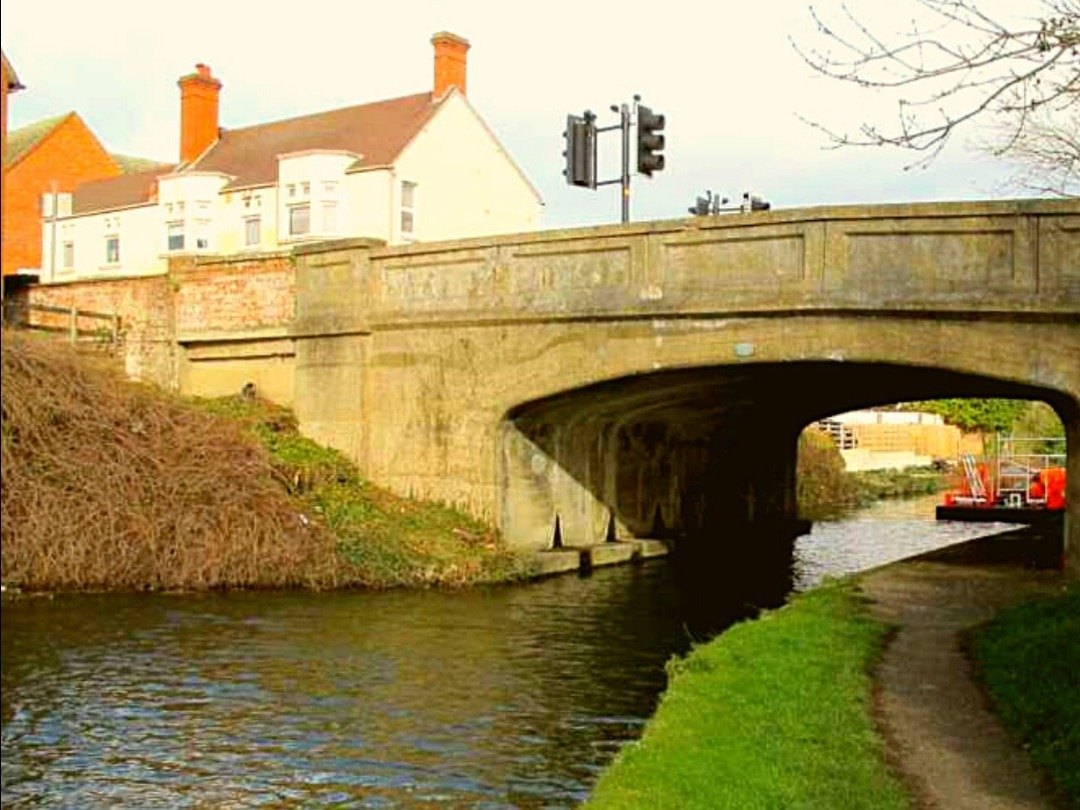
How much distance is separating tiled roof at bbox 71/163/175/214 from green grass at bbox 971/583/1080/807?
119ft

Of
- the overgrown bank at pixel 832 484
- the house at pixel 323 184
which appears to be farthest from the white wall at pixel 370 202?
the overgrown bank at pixel 832 484

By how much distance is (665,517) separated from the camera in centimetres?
2597

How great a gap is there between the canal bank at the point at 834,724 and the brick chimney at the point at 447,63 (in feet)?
89.5

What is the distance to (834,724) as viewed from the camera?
8414 millimetres

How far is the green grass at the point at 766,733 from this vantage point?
7.02 m

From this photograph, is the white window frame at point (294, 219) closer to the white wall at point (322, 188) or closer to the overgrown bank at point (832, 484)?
the white wall at point (322, 188)

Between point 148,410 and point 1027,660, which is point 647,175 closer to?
point 148,410

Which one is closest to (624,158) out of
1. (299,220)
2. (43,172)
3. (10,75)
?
(10,75)

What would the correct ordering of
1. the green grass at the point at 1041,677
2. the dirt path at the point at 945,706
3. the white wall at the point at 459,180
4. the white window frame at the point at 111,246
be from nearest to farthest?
the dirt path at the point at 945,706, the green grass at the point at 1041,677, the white wall at the point at 459,180, the white window frame at the point at 111,246

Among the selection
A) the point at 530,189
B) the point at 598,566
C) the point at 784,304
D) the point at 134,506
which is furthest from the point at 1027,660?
the point at 530,189

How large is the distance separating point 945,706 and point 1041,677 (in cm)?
76

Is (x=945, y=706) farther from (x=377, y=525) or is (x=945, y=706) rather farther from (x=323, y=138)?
(x=323, y=138)

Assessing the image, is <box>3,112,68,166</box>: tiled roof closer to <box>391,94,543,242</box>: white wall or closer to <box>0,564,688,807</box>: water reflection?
<box>391,94,543,242</box>: white wall

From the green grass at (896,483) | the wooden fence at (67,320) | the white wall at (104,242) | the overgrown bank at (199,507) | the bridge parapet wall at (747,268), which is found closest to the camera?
the overgrown bank at (199,507)
